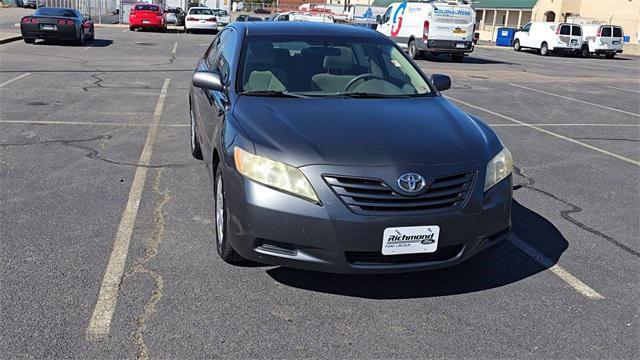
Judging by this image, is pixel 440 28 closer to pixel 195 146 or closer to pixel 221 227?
pixel 195 146

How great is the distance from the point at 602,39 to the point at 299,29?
1338 inches

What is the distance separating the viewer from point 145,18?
109 ft

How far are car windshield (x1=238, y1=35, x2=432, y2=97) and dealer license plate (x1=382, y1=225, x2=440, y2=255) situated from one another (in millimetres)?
1639

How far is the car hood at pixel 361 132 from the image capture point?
12.1ft

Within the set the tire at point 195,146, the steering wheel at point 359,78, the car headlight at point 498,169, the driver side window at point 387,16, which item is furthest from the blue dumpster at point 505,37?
the car headlight at point 498,169

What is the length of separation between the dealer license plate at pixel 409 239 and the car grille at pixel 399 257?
56 mm

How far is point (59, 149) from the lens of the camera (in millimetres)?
7148

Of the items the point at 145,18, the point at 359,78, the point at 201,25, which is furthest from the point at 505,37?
the point at 359,78

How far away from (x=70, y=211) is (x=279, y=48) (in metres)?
2.18

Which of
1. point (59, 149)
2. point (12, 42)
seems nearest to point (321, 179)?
point (59, 149)

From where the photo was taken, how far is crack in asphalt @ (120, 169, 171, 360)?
3.26 m

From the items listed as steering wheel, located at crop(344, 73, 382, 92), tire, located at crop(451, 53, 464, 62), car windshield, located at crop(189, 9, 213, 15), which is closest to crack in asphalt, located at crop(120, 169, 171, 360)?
steering wheel, located at crop(344, 73, 382, 92)

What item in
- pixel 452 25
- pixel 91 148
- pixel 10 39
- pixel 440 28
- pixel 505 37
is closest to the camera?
pixel 91 148

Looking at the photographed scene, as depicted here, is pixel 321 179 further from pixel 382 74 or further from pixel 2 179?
pixel 2 179
